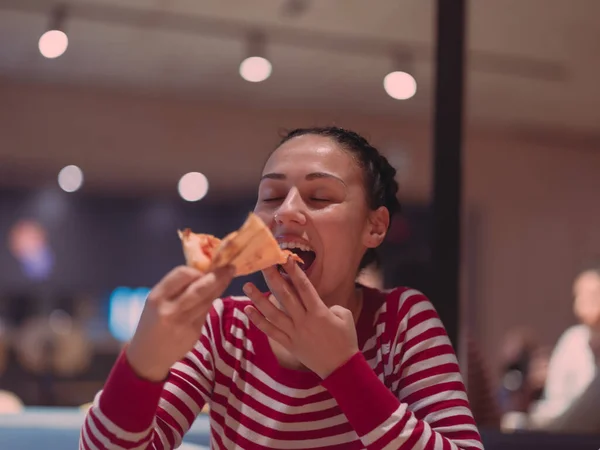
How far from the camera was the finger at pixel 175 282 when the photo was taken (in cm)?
85

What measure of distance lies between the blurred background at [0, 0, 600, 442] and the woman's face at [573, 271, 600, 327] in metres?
1.10

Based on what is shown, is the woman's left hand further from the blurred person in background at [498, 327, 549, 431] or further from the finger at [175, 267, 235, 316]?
the blurred person in background at [498, 327, 549, 431]

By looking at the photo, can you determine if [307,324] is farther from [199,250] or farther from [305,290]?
[199,250]

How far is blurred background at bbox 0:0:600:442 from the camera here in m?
4.86

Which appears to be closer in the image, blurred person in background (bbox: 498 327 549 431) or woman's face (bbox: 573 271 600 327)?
woman's face (bbox: 573 271 600 327)

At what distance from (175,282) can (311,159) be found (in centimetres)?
35

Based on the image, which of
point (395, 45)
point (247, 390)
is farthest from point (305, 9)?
point (247, 390)

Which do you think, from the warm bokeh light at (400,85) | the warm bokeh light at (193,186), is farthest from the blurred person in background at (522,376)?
the warm bokeh light at (193,186)

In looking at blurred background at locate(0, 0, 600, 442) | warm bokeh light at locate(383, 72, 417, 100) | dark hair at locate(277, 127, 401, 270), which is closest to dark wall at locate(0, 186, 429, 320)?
blurred background at locate(0, 0, 600, 442)

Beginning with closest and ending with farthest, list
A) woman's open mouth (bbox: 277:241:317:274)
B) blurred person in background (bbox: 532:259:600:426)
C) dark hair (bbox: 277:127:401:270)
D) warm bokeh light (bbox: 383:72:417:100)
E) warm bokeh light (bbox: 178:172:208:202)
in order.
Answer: woman's open mouth (bbox: 277:241:317:274) < dark hair (bbox: 277:127:401:270) < blurred person in background (bbox: 532:259:600:426) < warm bokeh light (bbox: 383:72:417:100) < warm bokeh light (bbox: 178:172:208:202)

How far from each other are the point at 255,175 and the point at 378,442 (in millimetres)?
5971

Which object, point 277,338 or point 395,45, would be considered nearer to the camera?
point 277,338

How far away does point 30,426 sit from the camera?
5.55ft

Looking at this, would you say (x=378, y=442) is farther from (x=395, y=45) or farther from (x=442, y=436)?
(x=395, y=45)
